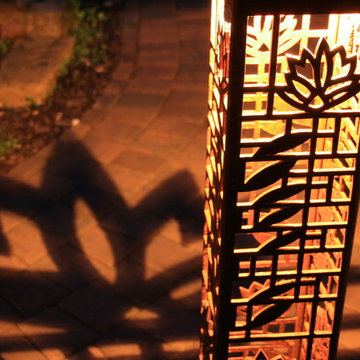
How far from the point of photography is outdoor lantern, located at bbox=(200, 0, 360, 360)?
1551 millimetres

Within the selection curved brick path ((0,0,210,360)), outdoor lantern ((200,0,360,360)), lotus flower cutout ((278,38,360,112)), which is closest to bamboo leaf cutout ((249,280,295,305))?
outdoor lantern ((200,0,360,360))

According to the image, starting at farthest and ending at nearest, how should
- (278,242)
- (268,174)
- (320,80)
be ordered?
(278,242)
(268,174)
(320,80)

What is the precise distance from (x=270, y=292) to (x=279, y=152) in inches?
17.8

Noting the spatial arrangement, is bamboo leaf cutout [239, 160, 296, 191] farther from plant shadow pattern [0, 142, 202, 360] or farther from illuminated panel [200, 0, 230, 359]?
plant shadow pattern [0, 142, 202, 360]

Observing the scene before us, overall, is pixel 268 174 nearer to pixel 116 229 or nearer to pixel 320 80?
pixel 320 80

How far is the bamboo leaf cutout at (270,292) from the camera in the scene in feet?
6.27

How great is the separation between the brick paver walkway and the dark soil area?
162mm

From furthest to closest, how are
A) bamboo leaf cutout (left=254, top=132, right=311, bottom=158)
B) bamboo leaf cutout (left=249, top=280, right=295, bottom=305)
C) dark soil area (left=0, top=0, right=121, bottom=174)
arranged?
dark soil area (left=0, top=0, right=121, bottom=174), bamboo leaf cutout (left=249, top=280, right=295, bottom=305), bamboo leaf cutout (left=254, top=132, right=311, bottom=158)

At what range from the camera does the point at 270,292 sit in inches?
75.4

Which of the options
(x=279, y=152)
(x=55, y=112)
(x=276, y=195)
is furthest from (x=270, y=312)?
(x=55, y=112)

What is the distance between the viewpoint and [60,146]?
4.72 metres

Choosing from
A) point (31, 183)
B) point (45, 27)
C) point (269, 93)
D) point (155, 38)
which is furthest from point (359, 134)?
point (45, 27)

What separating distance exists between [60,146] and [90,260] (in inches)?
51.3

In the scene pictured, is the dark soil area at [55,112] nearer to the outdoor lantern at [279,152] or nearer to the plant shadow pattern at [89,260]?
the plant shadow pattern at [89,260]
